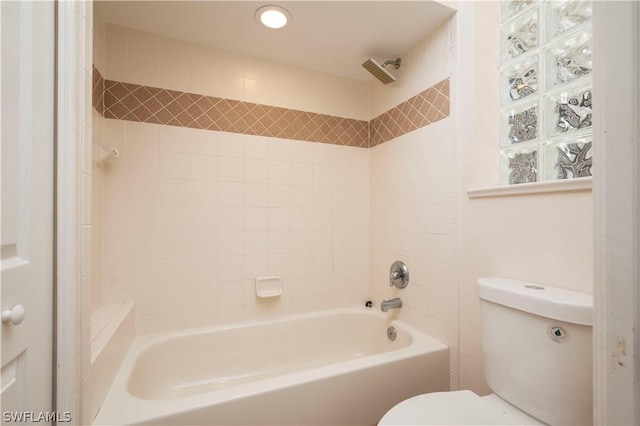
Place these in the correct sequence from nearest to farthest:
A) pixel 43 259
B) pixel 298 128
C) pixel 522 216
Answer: pixel 43 259 < pixel 522 216 < pixel 298 128

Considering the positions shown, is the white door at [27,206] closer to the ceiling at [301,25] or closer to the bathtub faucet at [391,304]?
the ceiling at [301,25]

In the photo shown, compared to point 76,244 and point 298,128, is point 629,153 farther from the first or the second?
point 298,128

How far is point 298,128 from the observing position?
1.86 metres

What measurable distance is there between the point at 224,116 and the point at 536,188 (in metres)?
1.63

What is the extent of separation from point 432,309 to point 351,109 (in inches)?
57.4

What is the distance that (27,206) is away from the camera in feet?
2.11

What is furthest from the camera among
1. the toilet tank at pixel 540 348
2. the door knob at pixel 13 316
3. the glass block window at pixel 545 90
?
the glass block window at pixel 545 90

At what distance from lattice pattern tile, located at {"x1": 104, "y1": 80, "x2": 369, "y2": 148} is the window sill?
1.00m

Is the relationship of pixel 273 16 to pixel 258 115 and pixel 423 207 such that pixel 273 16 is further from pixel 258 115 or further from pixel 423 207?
pixel 423 207

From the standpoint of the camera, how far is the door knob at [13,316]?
1.83ft

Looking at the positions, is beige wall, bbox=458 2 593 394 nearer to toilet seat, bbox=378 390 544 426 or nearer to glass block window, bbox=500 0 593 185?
glass block window, bbox=500 0 593 185

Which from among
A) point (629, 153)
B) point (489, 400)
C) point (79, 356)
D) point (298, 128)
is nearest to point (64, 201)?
point (79, 356)

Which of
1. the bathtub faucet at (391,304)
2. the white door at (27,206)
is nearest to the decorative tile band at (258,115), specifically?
the white door at (27,206)

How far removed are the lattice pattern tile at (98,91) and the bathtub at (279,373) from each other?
3.99 feet
